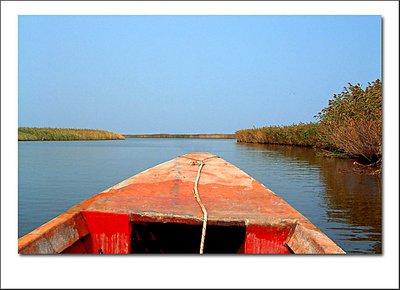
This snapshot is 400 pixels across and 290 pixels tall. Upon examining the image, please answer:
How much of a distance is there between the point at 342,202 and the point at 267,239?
4241 millimetres

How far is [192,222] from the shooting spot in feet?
8.75

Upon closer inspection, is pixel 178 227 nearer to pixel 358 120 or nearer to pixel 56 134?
pixel 358 120

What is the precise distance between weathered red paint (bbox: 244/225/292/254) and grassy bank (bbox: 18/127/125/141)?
2924 centimetres

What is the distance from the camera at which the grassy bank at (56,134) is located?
29.8m

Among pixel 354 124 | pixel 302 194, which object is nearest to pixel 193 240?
pixel 302 194

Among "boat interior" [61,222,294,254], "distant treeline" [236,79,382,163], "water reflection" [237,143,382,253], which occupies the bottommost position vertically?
"water reflection" [237,143,382,253]

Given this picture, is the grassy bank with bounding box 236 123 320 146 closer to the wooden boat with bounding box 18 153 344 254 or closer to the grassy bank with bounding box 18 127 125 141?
the grassy bank with bounding box 18 127 125 141

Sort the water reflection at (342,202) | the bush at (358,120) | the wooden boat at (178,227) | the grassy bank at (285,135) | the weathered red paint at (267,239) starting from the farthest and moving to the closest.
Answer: the grassy bank at (285,135) < the bush at (358,120) < the water reflection at (342,202) < the weathered red paint at (267,239) < the wooden boat at (178,227)

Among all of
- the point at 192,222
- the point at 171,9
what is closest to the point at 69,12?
the point at 171,9

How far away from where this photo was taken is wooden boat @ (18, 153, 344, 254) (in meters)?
2.49

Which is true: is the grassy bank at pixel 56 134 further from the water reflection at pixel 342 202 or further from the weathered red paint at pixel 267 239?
the weathered red paint at pixel 267 239

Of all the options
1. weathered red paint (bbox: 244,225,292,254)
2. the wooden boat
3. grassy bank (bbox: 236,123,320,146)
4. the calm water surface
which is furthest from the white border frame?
grassy bank (bbox: 236,123,320,146)

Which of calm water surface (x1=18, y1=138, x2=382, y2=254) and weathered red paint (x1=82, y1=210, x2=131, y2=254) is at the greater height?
weathered red paint (x1=82, y1=210, x2=131, y2=254)

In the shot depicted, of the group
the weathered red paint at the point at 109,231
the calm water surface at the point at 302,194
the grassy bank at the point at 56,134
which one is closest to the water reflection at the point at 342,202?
the calm water surface at the point at 302,194
